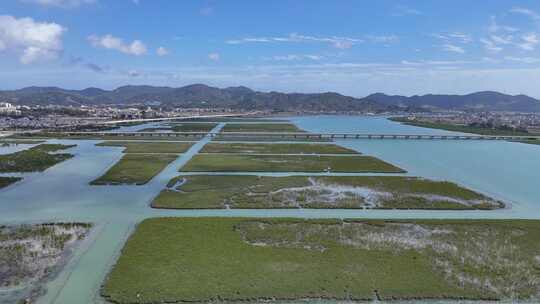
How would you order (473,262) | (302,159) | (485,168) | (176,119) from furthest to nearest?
(176,119), (302,159), (485,168), (473,262)

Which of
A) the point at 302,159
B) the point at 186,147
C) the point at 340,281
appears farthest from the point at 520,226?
the point at 186,147

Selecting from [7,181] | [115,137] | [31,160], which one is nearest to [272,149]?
[31,160]

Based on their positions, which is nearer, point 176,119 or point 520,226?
point 520,226

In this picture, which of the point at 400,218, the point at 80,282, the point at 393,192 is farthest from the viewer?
the point at 393,192

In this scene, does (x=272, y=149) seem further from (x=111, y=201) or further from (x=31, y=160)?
(x=111, y=201)

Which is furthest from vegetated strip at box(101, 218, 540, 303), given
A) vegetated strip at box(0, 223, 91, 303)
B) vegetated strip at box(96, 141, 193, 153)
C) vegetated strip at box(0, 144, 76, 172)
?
vegetated strip at box(96, 141, 193, 153)

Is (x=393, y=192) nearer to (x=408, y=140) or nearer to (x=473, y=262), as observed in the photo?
(x=473, y=262)
